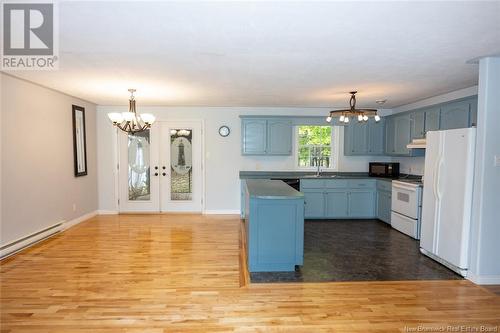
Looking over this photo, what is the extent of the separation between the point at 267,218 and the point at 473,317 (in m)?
2.06

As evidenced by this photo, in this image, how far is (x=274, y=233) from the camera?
3.34 m

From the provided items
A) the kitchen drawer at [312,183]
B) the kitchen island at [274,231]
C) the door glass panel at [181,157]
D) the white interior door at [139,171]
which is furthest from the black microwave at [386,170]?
the white interior door at [139,171]

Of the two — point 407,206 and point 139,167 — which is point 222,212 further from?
point 407,206

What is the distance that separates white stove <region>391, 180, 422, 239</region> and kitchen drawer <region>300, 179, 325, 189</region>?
1.30 metres

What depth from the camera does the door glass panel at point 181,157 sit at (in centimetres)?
633

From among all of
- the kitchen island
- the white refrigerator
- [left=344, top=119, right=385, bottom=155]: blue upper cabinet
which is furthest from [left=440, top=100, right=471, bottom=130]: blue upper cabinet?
the kitchen island

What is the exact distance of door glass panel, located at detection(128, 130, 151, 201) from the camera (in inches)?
248

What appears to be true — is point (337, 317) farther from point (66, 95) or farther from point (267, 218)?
point (66, 95)

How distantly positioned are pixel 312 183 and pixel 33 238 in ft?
15.6

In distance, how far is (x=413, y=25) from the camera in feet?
7.06

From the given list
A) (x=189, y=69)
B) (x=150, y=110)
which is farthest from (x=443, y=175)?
(x=150, y=110)

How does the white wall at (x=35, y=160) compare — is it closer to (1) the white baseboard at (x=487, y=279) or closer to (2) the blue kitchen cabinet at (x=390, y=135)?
(1) the white baseboard at (x=487, y=279)

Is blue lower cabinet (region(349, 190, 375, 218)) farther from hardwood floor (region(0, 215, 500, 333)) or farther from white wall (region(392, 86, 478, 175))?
hardwood floor (region(0, 215, 500, 333))

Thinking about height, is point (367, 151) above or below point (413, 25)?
below
